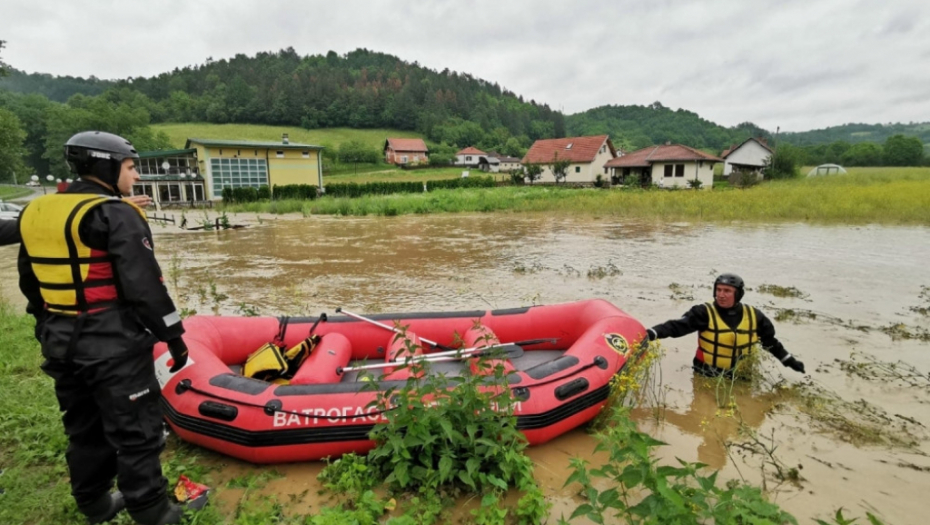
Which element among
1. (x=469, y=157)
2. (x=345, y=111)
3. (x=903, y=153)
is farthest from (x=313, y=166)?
(x=903, y=153)

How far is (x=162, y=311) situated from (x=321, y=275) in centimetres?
725

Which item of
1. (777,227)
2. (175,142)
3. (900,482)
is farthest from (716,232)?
(175,142)

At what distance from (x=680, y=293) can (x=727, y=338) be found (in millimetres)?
3524

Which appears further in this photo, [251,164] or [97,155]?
[251,164]

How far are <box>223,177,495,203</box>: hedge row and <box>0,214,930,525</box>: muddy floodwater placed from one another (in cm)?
1041

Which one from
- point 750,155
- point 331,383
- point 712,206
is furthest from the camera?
point 750,155

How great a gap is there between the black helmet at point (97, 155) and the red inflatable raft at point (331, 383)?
4.61 feet

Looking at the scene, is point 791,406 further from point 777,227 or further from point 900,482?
point 777,227

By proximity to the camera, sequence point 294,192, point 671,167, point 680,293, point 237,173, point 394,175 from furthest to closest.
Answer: point 394,175 → point 671,167 → point 237,173 → point 294,192 → point 680,293

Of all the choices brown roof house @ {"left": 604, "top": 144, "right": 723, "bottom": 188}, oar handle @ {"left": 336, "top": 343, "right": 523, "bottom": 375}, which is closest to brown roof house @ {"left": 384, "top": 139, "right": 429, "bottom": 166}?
brown roof house @ {"left": 604, "top": 144, "right": 723, "bottom": 188}

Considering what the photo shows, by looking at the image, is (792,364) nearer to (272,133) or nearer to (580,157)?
(580,157)

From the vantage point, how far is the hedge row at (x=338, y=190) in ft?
88.2

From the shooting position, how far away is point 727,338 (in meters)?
3.99

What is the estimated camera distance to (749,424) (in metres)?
3.63
